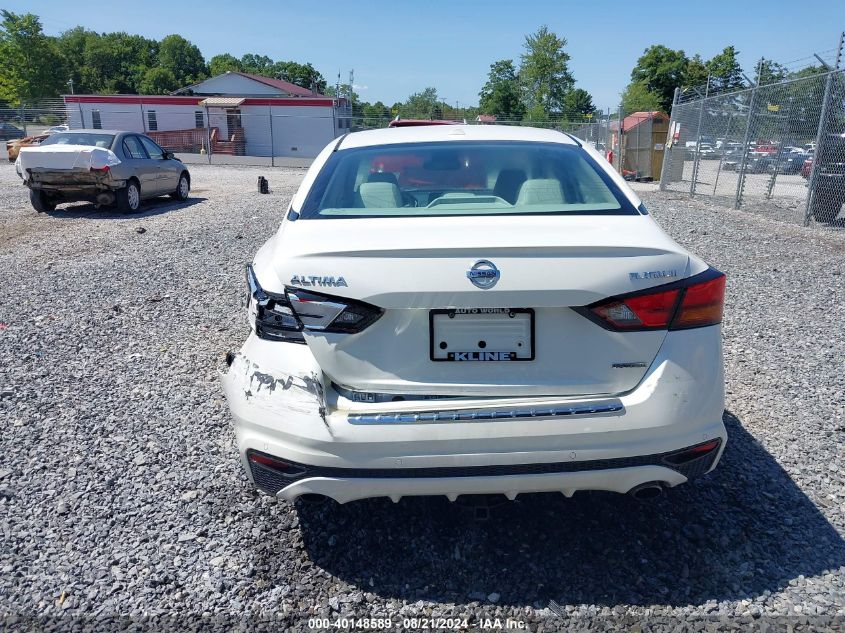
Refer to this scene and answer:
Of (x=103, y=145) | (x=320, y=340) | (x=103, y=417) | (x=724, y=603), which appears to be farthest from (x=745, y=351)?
(x=103, y=145)

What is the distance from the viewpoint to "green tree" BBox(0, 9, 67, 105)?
64188 millimetres

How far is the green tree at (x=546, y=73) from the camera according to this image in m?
66.2

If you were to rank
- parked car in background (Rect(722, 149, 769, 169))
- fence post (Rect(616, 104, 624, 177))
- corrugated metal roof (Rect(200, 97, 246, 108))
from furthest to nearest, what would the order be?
corrugated metal roof (Rect(200, 97, 246, 108)) → fence post (Rect(616, 104, 624, 177)) → parked car in background (Rect(722, 149, 769, 169))

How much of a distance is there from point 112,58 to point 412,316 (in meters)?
117

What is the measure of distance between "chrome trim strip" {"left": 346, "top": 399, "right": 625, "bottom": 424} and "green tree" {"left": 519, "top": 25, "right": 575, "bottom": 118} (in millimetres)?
66962

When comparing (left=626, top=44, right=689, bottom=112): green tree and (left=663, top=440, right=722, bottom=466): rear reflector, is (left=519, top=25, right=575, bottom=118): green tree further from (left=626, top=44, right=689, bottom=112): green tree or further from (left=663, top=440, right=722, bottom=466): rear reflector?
(left=663, top=440, right=722, bottom=466): rear reflector

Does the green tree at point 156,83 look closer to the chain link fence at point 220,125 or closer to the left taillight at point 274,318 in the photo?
the chain link fence at point 220,125

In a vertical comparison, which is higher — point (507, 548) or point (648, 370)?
point (648, 370)

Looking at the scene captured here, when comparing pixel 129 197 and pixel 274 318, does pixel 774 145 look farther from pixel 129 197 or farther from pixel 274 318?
pixel 274 318

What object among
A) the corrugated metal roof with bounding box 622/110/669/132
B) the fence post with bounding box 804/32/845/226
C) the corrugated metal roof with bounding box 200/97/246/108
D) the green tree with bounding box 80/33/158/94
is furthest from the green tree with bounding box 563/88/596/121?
the green tree with bounding box 80/33/158/94

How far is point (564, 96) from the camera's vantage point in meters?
66.9

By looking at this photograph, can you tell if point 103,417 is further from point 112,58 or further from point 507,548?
point 112,58

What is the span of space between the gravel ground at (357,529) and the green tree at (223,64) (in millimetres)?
124043

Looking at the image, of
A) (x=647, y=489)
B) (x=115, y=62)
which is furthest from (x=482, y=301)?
(x=115, y=62)
